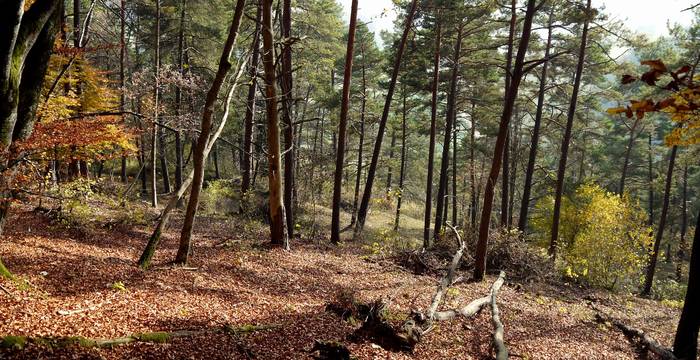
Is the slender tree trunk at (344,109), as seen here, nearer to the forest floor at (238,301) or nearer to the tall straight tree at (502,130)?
the forest floor at (238,301)

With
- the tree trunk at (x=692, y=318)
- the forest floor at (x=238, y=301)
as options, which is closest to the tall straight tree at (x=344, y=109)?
the forest floor at (x=238, y=301)

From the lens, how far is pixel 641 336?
9188 mm

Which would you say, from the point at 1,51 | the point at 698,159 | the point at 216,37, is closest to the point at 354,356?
the point at 1,51

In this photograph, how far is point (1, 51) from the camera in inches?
211

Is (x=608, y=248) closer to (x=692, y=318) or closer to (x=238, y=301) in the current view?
(x=692, y=318)

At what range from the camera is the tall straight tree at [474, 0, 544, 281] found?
33.2 feet

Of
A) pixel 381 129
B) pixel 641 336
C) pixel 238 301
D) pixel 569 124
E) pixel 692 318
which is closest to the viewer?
Result: pixel 238 301

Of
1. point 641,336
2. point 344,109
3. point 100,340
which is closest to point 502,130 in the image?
point 641,336

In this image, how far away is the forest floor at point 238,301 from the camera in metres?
4.92

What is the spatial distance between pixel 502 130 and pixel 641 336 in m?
5.56

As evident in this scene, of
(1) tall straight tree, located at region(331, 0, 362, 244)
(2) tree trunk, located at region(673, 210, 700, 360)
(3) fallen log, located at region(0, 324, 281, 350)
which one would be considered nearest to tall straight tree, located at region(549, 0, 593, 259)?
(1) tall straight tree, located at region(331, 0, 362, 244)

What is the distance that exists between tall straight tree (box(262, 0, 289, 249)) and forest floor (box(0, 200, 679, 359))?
68 centimetres

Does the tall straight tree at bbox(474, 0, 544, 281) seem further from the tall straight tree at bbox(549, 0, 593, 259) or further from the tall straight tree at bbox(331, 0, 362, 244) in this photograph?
the tall straight tree at bbox(549, 0, 593, 259)

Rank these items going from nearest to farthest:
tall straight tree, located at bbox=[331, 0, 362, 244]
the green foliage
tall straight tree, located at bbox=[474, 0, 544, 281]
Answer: tall straight tree, located at bbox=[474, 0, 544, 281]
tall straight tree, located at bbox=[331, 0, 362, 244]
the green foliage
